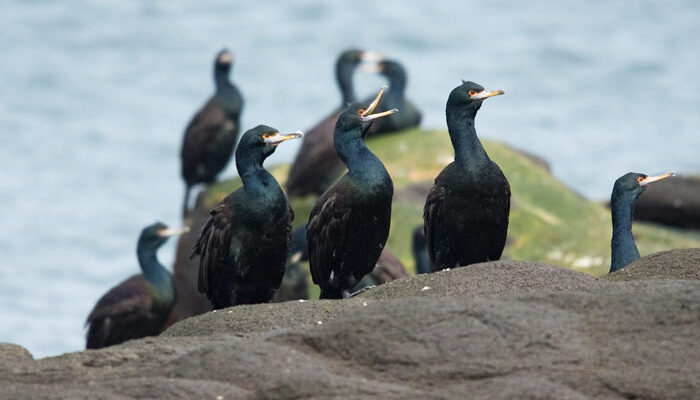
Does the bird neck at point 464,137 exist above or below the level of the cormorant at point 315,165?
below

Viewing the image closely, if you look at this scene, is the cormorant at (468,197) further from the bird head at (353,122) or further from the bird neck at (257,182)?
the bird neck at (257,182)

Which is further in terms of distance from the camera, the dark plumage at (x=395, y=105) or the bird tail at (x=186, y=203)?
the dark plumage at (x=395, y=105)

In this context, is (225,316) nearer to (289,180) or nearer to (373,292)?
(373,292)

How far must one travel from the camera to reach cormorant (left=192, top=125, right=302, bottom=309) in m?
8.10

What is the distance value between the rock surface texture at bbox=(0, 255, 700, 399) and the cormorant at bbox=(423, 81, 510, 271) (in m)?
1.94

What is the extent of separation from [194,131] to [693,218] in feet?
19.9

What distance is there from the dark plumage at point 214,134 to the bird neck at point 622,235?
7674 millimetres

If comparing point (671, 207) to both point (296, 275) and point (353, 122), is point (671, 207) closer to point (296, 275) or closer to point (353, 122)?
point (296, 275)

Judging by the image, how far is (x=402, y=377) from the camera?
5422mm

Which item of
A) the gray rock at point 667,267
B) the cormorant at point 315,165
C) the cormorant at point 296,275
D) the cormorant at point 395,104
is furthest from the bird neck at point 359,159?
the cormorant at point 395,104

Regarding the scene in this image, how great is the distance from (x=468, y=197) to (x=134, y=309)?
14.2 feet

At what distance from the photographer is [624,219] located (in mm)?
8758

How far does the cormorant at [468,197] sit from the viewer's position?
26.6 feet

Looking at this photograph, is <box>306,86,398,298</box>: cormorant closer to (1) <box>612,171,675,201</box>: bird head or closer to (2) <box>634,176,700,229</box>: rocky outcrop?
(1) <box>612,171,675,201</box>: bird head
